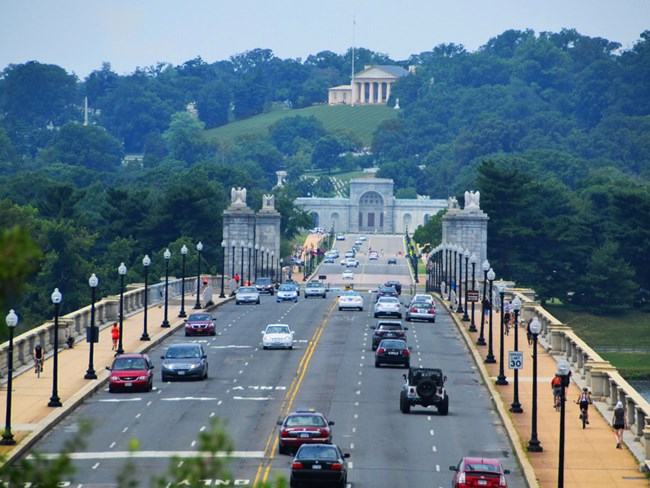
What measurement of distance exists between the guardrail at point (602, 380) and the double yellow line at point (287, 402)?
969 centimetres

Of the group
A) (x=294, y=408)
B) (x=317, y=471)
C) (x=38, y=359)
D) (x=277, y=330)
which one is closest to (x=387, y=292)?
(x=277, y=330)

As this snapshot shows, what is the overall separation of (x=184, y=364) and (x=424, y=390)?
11.1m

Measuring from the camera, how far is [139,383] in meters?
52.7

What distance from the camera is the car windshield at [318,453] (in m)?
35.6

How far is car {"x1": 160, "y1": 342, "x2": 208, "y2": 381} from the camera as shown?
184ft

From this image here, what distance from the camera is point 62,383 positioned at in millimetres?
54375

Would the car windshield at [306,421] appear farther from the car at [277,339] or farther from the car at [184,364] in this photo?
the car at [277,339]

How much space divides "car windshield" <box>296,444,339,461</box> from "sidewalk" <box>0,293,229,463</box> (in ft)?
22.2

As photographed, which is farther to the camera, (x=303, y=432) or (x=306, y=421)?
(x=306, y=421)

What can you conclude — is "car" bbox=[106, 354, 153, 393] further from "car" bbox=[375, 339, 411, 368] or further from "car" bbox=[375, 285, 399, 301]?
"car" bbox=[375, 285, 399, 301]

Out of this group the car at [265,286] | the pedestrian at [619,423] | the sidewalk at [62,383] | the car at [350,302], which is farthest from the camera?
the car at [265,286]

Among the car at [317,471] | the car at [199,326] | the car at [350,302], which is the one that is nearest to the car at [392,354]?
the car at [199,326]

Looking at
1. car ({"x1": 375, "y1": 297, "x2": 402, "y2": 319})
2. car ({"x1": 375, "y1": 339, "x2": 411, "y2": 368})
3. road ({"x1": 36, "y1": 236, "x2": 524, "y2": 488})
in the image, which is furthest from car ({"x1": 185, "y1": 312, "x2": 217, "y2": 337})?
car ({"x1": 375, "y1": 339, "x2": 411, "y2": 368})

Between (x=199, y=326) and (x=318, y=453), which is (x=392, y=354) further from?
(x=318, y=453)
